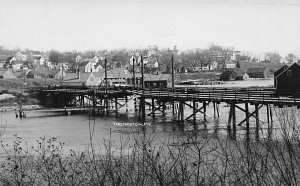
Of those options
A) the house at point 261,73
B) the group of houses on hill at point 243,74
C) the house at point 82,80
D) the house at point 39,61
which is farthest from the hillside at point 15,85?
the house at point 39,61

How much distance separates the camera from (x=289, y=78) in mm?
41250

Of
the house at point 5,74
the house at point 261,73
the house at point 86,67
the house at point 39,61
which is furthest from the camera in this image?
the house at point 39,61

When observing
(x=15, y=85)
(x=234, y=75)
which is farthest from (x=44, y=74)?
(x=234, y=75)

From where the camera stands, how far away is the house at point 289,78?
4072cm

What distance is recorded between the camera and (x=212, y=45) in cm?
19362

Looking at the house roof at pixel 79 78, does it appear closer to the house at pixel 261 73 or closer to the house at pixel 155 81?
the house at pixel 155 81

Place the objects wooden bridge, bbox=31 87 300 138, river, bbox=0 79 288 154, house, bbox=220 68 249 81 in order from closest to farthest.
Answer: river, bbox=0 79 288 154 → wooden bridge, bbox=31 87 300 138 → house, bbox=220 68 249 81

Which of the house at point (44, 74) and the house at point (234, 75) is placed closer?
the house at point (234, 75)

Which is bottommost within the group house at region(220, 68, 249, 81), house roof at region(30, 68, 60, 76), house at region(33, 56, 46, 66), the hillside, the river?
the river

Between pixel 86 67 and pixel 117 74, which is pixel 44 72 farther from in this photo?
pixel 117 74

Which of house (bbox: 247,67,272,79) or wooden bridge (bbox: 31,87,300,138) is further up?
house (bbox: 247,67,272,79)

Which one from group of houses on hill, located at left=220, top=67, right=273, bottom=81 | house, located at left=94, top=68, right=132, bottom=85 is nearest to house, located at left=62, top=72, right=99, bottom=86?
house, located at left=94, top=68, right=132, bottom=85

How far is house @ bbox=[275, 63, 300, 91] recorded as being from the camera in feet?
134

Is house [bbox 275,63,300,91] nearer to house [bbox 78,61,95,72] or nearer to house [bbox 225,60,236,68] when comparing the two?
house [bbox 78,61,95,72]
